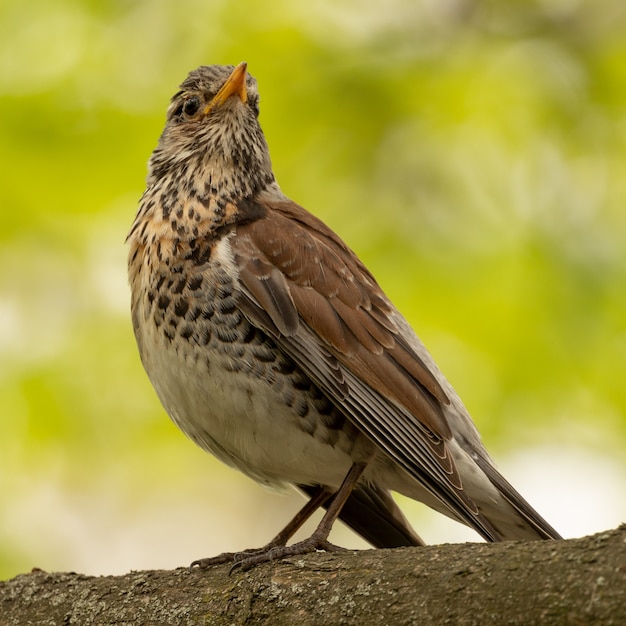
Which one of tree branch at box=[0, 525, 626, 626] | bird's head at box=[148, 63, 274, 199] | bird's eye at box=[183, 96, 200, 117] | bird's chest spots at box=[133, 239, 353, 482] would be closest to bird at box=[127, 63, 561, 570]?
bird's chest spots at box=[133, 239, 353, 482]

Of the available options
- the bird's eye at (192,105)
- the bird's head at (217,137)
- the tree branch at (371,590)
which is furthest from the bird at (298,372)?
the bird's eye at (192,105)

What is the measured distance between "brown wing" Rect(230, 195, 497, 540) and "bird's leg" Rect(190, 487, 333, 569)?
0.60 m

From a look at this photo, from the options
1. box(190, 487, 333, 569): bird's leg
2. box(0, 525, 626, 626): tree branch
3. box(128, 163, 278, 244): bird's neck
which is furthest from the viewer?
box(128, 163, 278, 244): bird's neck

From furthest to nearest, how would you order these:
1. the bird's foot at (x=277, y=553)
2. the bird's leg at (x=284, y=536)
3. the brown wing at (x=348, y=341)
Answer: the brown wing at (x=348, y=341) < the bird's leg at (x=284, y=536) < the bird's foot at (x=277, y=553)

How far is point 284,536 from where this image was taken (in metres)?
4.17

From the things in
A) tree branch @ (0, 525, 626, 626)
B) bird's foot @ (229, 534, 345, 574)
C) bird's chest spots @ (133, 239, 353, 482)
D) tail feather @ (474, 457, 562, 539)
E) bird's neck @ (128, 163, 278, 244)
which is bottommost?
tree branch @ (0, 525, 626, 626)

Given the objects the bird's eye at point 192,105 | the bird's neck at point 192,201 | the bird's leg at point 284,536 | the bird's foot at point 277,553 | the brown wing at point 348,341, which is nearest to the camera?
the bird's foot at point 277,553

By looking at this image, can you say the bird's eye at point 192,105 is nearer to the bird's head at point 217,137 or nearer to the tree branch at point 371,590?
the bird's head at point 217,137

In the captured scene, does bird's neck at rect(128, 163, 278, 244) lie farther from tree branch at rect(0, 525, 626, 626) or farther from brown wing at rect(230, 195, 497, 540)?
tree branch at rect(0, 525, 626, 626)

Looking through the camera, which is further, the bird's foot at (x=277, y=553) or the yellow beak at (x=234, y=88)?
the yellow beak at (x=234, y=88)

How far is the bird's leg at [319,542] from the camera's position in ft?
11.2

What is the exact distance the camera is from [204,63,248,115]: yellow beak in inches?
186

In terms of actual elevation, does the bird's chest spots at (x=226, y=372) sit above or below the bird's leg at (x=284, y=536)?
above

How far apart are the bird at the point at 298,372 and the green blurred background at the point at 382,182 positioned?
0.73 metres
